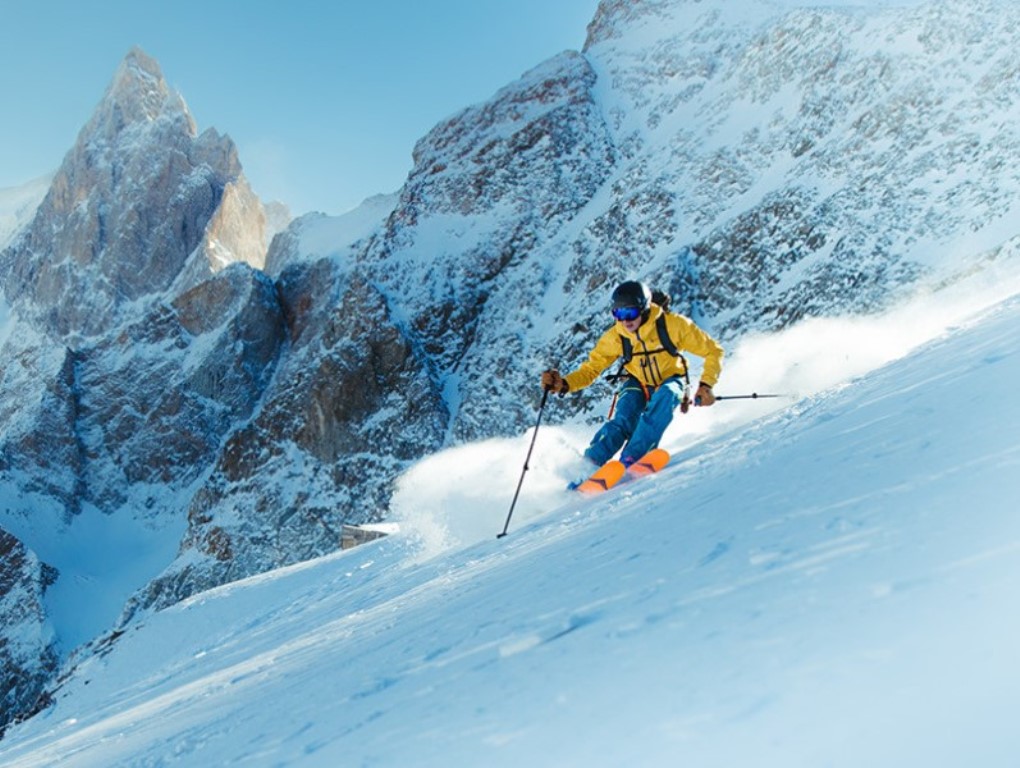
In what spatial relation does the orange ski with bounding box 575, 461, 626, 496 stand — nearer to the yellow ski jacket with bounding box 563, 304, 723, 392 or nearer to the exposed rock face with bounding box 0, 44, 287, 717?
the yellow ski jacket with bounding box 563, 304, 723, 392

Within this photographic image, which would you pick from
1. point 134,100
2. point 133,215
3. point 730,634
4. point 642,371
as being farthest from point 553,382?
point 134,100

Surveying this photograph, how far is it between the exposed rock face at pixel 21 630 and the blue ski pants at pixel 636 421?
3088 inches

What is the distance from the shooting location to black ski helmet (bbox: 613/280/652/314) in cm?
861

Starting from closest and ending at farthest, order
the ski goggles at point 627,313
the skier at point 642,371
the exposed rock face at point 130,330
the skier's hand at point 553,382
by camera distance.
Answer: the skier at point 642,371 → the ski goggles at point 627,313 → the skier's hand at point 553,382 → the exposed rock face at point 130,330

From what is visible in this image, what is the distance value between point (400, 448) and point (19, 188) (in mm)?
161453

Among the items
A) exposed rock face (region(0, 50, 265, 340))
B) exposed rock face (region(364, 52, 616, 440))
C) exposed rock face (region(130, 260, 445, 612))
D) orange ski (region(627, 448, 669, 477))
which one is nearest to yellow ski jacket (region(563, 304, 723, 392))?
orange ski (region(627, 448, 669, 477))

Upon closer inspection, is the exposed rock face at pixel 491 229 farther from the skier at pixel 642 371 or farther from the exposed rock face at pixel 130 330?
the skier at pixel 642 371

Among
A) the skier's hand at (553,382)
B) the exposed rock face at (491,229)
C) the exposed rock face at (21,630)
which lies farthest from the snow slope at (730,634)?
the exposed rock face at (21,630)

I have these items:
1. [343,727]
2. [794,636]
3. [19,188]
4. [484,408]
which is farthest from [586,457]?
[19,188]

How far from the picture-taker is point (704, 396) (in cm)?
844

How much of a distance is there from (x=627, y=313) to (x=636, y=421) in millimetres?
1430

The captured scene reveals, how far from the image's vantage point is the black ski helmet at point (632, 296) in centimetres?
861

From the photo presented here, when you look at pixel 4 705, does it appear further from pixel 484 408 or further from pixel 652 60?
pixel 652 60

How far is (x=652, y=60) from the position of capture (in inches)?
2926
